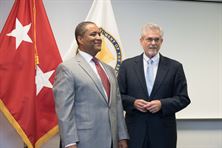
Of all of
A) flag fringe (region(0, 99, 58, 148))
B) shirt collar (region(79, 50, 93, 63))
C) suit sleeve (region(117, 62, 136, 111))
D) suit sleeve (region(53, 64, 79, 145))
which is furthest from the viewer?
flag fringe (region(0, 99, 58, 148))

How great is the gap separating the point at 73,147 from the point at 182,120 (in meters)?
1.65

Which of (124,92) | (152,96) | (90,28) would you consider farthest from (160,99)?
(90,28)

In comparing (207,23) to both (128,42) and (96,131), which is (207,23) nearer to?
(128,42)

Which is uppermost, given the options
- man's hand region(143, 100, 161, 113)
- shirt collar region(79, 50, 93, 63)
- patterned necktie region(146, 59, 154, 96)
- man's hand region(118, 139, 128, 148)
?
shirt collar region(79, 50, 93, 63)

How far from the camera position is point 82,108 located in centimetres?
199

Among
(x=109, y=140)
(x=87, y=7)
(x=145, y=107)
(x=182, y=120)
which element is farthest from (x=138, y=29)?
(x=109, y=140)

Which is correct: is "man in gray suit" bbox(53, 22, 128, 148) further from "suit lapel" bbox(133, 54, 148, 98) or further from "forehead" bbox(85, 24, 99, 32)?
"suit lapel" bbox(133, 54, 148, 98)

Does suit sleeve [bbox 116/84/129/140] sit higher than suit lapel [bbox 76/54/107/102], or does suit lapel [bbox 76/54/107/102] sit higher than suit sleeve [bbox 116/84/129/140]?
suit lapel [bbox 76/54/107/102]

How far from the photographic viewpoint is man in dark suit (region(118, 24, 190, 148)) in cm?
224

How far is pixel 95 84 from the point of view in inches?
80.0

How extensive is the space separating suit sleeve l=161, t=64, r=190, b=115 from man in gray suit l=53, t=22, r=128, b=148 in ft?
1.14

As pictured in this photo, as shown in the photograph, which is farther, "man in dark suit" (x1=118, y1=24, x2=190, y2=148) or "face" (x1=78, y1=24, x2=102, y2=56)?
"man in dark suit" (x1=118, y1=24, x2=190, y2=148)

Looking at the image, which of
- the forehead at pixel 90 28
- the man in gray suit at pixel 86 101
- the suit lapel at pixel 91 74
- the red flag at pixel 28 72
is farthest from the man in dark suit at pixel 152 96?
the red flag at pixel 28 72

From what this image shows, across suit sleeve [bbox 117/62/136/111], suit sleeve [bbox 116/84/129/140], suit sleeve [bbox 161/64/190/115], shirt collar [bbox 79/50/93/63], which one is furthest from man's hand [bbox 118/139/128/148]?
shirt collar [bbox 79/50/93/63]
